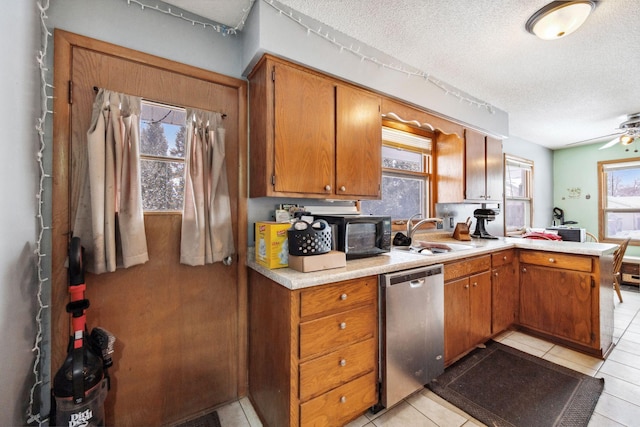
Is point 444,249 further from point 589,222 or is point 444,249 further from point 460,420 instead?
point 589,222

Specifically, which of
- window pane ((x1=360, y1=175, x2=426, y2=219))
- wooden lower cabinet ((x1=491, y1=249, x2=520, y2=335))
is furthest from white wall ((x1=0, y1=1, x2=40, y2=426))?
wooden lower cabinet ((x1=491, y1=249, x2=520, y2=335))

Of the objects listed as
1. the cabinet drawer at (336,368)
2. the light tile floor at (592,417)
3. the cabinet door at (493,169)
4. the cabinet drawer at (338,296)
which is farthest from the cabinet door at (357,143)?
the cabinet door at (493,169)

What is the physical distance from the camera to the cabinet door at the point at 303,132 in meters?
1.68

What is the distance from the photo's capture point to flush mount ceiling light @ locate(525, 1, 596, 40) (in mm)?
1607

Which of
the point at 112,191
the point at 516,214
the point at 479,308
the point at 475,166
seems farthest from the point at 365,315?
the point at 516,214

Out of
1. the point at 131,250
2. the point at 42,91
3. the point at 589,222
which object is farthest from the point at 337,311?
the point at 589,222

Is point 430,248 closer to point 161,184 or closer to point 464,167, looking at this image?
point 464,167

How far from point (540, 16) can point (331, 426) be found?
280 centimetres

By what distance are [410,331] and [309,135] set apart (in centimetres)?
147

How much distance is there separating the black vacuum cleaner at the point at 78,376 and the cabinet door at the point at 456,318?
85.2 inches

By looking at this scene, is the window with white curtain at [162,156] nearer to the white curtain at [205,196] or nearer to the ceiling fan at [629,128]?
the white curtain at [205,196]

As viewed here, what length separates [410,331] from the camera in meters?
1.73

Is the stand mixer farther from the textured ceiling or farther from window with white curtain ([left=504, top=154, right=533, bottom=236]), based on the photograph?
the textured ceiling

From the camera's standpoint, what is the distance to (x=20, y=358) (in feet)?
3.67
